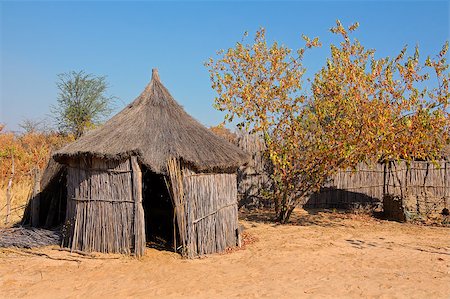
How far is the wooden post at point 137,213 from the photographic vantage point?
7531 millimetres

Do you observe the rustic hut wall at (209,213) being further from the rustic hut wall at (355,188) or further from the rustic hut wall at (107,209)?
the rustic hut wall at (355,188)

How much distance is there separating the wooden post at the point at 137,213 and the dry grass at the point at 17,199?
476 centimetres

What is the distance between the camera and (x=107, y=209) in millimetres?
7750

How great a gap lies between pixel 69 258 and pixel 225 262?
2.75 meters

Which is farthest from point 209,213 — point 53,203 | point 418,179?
point 418,179

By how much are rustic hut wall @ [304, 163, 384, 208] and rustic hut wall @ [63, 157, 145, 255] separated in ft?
25.4

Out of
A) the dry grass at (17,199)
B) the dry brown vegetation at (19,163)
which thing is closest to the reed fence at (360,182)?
the dry brown vegetation at (19,163)

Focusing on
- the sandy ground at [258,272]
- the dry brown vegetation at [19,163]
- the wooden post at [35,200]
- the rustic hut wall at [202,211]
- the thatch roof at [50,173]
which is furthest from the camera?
the dry brown vegetation at [19,163]

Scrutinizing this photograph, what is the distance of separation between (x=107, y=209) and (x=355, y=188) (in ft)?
28.7

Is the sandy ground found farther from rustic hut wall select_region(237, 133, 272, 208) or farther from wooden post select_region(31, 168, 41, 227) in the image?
rustic hut wall select_region(237, 133, 272, 208)

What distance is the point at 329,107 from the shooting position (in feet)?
33.6

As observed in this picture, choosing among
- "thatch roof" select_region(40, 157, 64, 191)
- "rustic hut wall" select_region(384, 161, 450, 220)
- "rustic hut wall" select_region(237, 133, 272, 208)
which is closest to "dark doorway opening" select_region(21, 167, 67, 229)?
"thatch roof" select_region(40, 157, 64, 191)

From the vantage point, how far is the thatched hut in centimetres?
759

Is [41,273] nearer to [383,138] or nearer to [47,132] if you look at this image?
[383,138]
